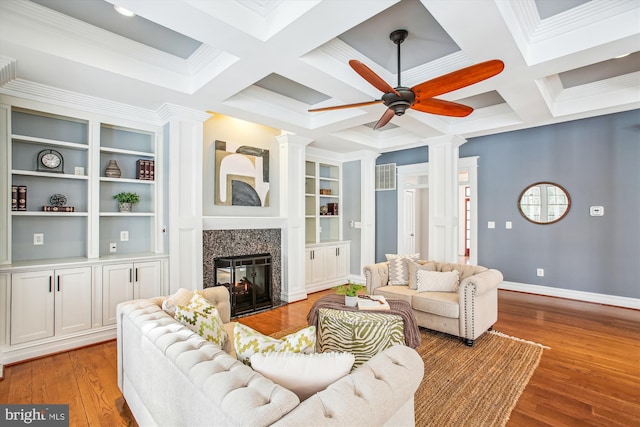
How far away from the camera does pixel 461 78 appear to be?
2.16 m

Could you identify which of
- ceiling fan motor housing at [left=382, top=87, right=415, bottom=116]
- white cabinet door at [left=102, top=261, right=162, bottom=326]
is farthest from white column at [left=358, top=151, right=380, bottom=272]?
white cabinet door at [left=102, top=261, right=162, bottom=326]

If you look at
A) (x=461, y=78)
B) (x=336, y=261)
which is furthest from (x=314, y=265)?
(x=461, y=78)

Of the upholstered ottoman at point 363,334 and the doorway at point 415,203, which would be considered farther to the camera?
the doorway at point 415,203

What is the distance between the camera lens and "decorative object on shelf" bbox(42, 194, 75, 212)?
3.26 metres

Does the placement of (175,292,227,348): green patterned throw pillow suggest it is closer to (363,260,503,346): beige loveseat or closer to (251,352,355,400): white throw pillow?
(251,352,355,400): white throw pillow

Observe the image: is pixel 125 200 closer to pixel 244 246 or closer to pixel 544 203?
pixel 244 246

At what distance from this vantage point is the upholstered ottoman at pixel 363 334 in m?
2.01

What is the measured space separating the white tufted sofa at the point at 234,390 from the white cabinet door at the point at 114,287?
184cm

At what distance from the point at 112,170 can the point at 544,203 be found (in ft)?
20.1

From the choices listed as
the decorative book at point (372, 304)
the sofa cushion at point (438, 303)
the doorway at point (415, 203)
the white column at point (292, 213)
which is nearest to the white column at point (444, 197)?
the doorway at point (415, 203)

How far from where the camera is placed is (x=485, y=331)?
349 centimetres

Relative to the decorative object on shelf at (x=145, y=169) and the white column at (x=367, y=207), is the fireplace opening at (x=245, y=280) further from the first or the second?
the white column at (x=367, y=207)

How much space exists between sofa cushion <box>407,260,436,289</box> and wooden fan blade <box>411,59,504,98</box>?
2205 mm

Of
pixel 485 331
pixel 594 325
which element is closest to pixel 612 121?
pixel 594 325
